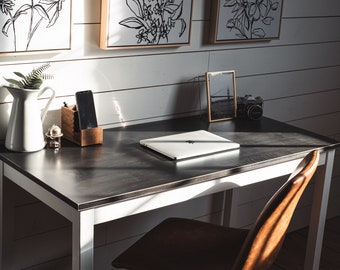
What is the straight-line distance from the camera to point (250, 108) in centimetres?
271

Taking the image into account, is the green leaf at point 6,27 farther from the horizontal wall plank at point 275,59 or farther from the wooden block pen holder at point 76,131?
the horizontal wall plank at point 275,59

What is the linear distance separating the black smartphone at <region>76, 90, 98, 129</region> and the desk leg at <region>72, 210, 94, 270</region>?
0.48m

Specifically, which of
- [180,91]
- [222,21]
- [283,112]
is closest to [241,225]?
[283,112]

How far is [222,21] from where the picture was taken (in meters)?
2.64

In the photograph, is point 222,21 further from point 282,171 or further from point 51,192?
point 51,192

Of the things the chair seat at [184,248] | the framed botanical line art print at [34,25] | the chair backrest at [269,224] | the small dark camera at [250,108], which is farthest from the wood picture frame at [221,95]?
the chair backrest at [269,224]

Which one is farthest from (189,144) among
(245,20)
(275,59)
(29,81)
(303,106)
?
(303,106)

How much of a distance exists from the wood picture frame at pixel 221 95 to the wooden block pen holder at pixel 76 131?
545 millimetres

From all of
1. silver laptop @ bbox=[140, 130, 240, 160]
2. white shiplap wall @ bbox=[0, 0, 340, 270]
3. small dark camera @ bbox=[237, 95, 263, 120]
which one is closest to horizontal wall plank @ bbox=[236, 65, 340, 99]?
white shiplap wall @ bbox=[0, 0, 340, 270]

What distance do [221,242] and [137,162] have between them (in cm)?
40

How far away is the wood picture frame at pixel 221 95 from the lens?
2631 millimetres

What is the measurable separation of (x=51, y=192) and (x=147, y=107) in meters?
0.79

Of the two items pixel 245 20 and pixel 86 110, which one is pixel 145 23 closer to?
pixel 86 110

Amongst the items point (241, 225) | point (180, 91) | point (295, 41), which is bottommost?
point (241, 225)
